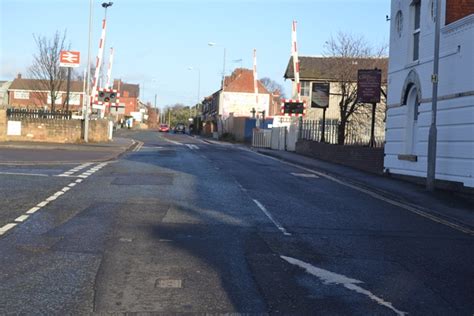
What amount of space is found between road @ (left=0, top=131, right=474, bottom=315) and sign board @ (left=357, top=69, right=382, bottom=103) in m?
10.4

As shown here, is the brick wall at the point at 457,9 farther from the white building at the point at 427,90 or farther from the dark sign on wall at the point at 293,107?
the dark sign on wall at the point at 293,107

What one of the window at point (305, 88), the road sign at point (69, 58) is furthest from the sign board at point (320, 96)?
the window at point (305, 88)

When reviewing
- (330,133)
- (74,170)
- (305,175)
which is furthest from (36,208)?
(330,133)

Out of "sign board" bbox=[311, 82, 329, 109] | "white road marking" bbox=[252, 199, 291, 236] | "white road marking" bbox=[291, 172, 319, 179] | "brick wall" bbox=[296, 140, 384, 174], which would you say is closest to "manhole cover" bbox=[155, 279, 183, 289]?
"white road marking" bbox=[252, 199, 291, 236]

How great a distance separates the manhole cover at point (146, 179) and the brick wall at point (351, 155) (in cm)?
929

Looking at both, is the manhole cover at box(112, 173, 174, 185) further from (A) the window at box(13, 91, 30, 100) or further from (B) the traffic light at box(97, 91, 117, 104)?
(A) the window at box(13, 91, 30, 100)

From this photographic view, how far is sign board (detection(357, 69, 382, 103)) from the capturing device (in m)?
24.8

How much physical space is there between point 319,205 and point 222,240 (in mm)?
4974

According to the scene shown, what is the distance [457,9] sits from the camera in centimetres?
1808

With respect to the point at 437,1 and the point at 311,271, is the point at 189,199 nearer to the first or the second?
the point at 311,271

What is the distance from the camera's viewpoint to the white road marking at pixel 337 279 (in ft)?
20.2

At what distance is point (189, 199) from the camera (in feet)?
44.3

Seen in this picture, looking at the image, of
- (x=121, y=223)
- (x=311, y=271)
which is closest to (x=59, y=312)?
(x=311, y=271)

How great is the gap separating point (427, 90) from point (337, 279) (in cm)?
1338
